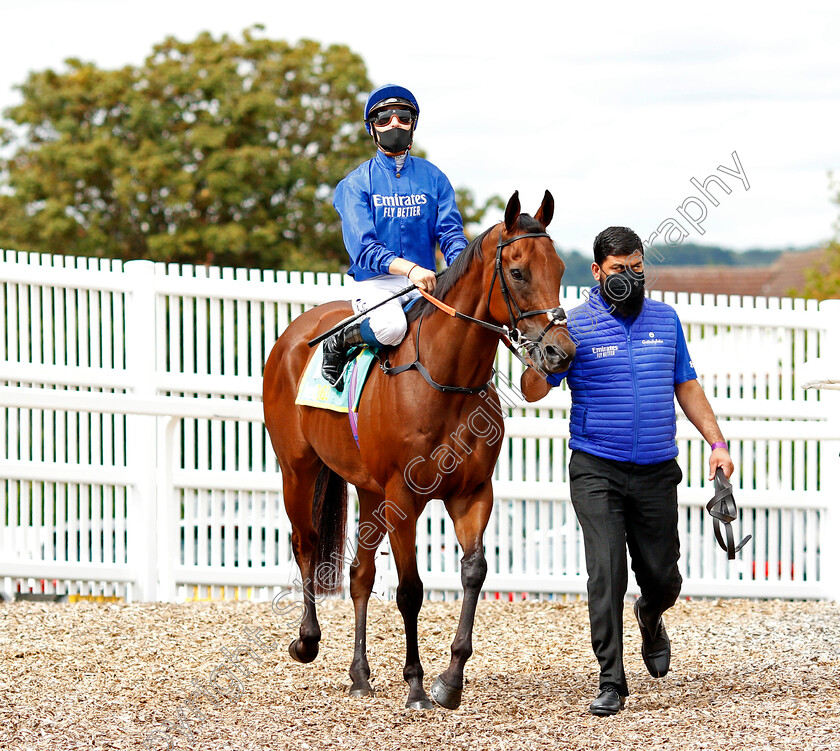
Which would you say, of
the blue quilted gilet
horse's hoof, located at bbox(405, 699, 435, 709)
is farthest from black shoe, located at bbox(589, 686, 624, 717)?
the blue quilted gilet

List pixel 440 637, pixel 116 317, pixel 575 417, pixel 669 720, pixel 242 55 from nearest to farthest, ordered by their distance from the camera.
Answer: pixel 669 720 → pixel 575 417 → pixel 440 637 → pixel 116 317 → pixel 242 55

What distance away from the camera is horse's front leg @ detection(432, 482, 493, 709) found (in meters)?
4.56

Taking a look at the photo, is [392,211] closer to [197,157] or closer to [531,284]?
[531,284]

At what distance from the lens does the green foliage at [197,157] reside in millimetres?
20219

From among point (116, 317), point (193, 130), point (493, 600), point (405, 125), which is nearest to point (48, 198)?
point (193, 130)

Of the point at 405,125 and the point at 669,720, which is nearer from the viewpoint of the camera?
the point at 669,720

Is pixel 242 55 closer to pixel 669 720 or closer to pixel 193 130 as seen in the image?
pixel 193 130

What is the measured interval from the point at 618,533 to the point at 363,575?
4.68 feet

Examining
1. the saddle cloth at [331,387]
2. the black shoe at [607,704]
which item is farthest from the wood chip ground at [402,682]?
the saddle cloth at [331,387]

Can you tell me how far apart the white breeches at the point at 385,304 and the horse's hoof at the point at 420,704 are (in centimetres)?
158

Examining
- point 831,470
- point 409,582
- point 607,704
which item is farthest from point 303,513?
point 831,470

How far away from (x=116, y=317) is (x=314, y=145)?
14.8m

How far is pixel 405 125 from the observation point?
4902 mm

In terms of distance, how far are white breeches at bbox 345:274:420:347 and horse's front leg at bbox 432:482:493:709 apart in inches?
31.3
